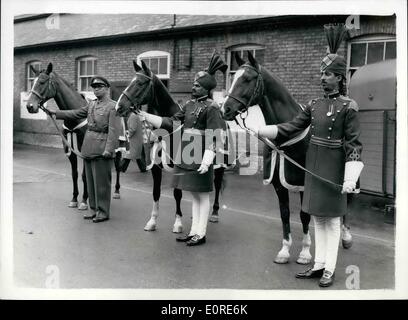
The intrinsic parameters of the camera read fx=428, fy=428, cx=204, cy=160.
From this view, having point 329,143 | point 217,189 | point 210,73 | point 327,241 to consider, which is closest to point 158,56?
point 217,189

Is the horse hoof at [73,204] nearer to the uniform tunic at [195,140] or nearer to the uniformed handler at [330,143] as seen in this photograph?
the uniform tunic at [195,140]

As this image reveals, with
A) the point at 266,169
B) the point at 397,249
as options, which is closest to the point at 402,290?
the point at 397,249

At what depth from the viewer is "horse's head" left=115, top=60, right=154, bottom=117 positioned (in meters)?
4.69

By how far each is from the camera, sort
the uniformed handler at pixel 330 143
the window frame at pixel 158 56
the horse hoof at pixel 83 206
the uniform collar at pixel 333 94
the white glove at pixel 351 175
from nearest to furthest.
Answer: the white glove at pixel 351 175
the uniformed handler at pixel 330 143
the uniform collar at pixel 333 94
the horse hoof at pixel 83 206
the window frame at pixel 158 56

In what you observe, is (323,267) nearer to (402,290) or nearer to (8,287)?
(402,290)

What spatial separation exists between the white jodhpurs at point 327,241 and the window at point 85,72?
5.83 meters

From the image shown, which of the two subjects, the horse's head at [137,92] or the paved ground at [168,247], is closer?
the paved ground at [168,247]

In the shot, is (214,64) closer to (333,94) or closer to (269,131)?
(269,131)

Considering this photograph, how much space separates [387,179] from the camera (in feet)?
18.9

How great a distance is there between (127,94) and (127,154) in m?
1.57

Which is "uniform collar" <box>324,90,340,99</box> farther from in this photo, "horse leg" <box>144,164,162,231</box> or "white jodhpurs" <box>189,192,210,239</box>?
"horse leg" <box>144,164,162,231</box>

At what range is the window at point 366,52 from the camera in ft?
20.7

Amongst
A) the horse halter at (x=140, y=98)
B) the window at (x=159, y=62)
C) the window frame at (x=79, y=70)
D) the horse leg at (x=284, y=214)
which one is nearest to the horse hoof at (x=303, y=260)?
the horse leg at (x=284, y=214)

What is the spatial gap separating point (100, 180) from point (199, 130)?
181cm
